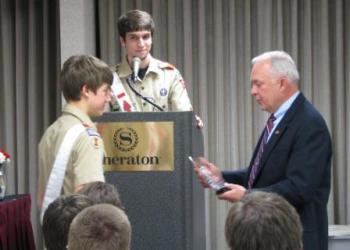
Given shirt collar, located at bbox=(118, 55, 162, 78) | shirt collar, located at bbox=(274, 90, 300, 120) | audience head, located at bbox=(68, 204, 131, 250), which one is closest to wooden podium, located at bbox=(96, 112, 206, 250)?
shirt collar, located at bbox=(274, 90, 300, 120)

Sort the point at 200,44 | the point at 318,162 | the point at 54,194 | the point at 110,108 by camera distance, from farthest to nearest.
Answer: the point at 200,44, the point at 110,108, the point at 318,162, the point at 54,194

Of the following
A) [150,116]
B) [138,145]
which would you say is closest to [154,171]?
[138,145]

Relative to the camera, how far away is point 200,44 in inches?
234

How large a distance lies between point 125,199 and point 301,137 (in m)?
0.78

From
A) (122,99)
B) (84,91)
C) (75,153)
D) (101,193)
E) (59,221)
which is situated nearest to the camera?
(59,221)

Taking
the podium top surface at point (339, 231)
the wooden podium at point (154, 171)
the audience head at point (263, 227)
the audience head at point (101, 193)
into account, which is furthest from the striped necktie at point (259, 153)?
the podium top surface at point (339, 231)

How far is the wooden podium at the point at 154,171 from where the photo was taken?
113 inches

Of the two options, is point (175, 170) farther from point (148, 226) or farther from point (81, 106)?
point (81, 106)

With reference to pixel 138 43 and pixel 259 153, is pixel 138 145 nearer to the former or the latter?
pixel 259 153

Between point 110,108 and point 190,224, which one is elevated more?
point 110,108

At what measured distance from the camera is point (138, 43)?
3520 mm

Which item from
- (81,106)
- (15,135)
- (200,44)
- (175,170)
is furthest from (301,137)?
(15,135)

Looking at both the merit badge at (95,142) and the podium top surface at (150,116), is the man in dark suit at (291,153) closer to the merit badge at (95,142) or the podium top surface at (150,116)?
the podium top surface at (150,116)

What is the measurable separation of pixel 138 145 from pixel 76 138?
17.0 inches
